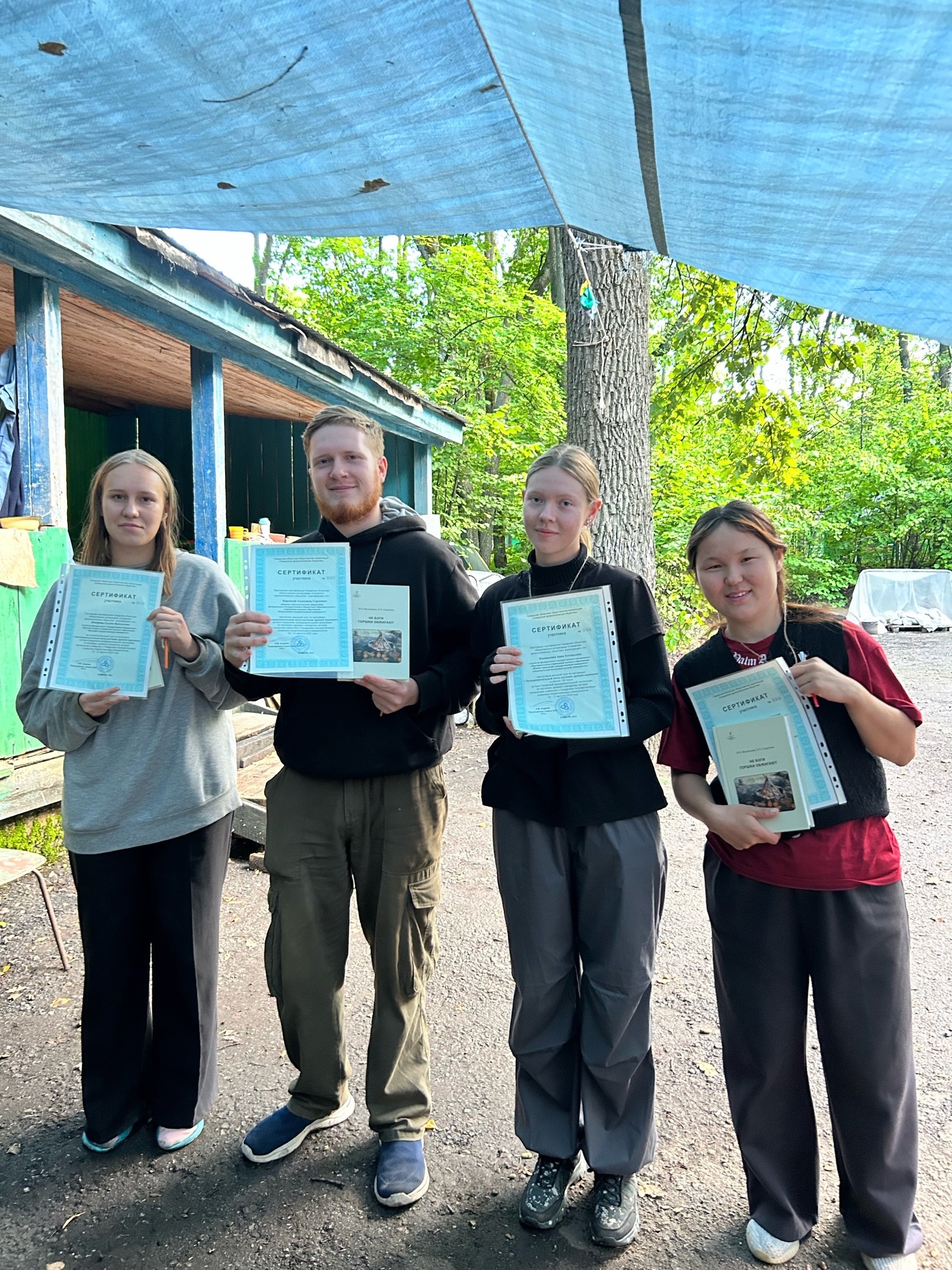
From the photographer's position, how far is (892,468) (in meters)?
23.4

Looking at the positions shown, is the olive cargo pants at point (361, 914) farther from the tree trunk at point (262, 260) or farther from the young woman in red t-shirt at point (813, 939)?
the tree trunk at point (262, 260)

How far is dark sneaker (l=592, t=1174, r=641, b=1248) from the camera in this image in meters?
2.24

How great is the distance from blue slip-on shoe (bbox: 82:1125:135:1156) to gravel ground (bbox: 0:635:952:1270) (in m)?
0.04

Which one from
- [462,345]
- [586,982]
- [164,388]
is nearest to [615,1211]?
[586,982]

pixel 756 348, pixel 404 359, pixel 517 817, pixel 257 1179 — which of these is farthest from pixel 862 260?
pixel 404 359

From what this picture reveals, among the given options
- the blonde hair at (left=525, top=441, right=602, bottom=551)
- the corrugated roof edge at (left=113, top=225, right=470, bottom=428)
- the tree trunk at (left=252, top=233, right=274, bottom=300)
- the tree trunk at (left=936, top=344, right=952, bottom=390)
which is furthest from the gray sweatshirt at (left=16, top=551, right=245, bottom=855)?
the tree trunk at (left=936, top=344, right=952, bottom=390)

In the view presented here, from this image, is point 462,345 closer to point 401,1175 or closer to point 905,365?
point 401,1175

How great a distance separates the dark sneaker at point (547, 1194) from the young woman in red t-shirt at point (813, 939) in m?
0.50

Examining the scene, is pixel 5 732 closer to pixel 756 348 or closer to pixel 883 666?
pixel 883 666

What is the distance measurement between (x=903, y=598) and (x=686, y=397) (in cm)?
1383

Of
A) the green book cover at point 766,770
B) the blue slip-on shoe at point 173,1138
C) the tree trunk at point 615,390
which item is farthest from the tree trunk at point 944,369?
the blue slip-on shoe at point 173,1138

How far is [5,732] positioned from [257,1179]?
346cm

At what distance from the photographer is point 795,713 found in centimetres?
206

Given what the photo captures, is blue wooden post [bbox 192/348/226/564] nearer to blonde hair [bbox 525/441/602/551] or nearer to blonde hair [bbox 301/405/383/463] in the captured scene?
blonde hair [bbox 301/405/383/463]
